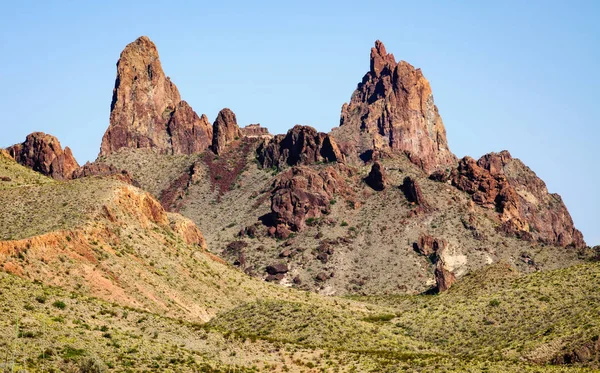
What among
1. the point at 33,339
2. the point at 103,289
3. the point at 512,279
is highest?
the point at 512,279

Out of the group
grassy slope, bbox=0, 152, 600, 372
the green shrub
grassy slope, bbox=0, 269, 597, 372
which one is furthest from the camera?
the green shrub

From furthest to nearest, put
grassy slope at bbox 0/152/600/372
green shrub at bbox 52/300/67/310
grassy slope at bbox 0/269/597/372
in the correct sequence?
green shrub at bbox 52/300/67/310 → grassy slope at bbox 0/152/600/372 → grassy slope at bbox 0/269/597/372

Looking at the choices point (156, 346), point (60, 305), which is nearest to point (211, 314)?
point (60, 305)

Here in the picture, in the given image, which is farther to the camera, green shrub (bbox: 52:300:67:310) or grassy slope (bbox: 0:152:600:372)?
green shrub (bbox: 52:300:67:310)

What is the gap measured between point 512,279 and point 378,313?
22873 mm

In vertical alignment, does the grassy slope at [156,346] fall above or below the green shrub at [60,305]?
below

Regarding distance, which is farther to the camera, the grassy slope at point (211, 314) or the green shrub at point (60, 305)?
the green shrub at point (60, 305)

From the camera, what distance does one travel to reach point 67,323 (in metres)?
92.9

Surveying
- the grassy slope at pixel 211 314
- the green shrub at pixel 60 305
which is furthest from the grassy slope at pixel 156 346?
the grassy slope at pixel 211 314

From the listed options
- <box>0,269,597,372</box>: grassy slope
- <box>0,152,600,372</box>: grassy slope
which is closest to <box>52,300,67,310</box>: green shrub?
<box>0,269,597,372</box>: grassy slope

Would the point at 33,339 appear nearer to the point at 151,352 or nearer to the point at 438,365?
the point at 151,352

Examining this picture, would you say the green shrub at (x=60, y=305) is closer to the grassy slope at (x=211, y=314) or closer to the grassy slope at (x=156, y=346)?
the grassy slope at (x=156, y=346)

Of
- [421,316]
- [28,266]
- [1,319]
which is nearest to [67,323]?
[1,319]

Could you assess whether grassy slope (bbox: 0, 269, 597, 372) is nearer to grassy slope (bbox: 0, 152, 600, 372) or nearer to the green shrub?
the green shrub
